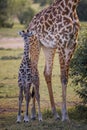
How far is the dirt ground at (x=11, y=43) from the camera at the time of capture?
1227 inches

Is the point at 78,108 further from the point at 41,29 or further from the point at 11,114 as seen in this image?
the point at 41,29

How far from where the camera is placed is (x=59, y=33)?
9633 millimetres

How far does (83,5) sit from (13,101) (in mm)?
31205

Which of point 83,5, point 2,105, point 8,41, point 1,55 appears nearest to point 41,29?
point 2,105

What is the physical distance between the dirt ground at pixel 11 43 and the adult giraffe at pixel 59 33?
20269mm

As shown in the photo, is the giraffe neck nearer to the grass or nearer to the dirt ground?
the grass

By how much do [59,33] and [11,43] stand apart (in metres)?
23.7

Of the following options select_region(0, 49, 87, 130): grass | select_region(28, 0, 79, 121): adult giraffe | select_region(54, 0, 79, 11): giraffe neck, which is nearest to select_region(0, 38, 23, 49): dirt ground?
select_region(0, 49, 87, 130): grass

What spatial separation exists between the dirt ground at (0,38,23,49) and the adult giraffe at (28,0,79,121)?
20269mm

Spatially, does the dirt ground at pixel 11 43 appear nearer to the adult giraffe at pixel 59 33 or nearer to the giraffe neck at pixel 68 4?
the adult giraffe at pixel 59 33

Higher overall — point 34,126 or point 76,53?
point 76,53

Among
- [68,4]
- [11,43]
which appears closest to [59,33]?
[68,4]

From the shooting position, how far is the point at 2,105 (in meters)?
12.1

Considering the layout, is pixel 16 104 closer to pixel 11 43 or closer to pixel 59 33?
pixel 59 33
